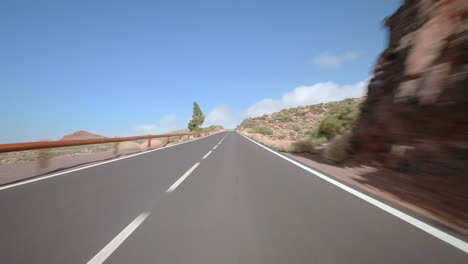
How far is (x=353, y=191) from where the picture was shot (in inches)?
163

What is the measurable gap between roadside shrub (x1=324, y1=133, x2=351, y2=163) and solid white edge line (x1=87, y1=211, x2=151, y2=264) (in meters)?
6.98

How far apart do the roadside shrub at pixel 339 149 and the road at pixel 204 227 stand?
3.64 metres

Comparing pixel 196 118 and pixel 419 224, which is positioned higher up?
pixel 196 118

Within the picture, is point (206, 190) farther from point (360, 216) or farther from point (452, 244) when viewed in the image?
point (452, 244)

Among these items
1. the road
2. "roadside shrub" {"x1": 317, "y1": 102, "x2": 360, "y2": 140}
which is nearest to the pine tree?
"roadside shrub" {"x1": 317, "y1": 102, "x2": 360, "y2": 140}

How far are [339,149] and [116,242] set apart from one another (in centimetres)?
756

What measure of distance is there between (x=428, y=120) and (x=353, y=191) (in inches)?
97.4

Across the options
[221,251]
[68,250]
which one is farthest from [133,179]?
[221,251]

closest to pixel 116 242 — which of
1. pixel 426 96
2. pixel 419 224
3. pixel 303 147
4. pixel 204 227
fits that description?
pixel 204 227

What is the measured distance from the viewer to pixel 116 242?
230cm

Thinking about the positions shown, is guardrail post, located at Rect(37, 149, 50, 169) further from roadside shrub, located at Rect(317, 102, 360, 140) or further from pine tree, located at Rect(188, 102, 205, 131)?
pine tree, located at Rect(188, 102, 205, 131)

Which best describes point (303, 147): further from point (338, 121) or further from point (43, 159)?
point (43, 159)

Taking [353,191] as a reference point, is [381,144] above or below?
above

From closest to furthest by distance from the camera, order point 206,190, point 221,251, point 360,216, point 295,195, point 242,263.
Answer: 1. point 242,263
2. point 221,251
3. point 360,216
4. point 295,195
5. point 206,190
